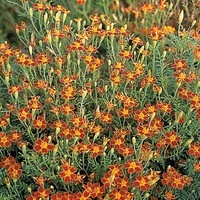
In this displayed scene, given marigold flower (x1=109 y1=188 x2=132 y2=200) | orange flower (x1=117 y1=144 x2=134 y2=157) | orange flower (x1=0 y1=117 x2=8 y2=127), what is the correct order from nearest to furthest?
1. marigold flower (x1=109 y1=188 x2=132 y2=200)
2. orange flower (x1=117 y1=144 x2=134 y2=157)
3. orange flower (x1=0 y1=117 x2=8 y2=127)

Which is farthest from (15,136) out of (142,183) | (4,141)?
(142,183)

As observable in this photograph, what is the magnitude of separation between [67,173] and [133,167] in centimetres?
23

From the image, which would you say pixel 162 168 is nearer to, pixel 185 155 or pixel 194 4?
pixel 185 155

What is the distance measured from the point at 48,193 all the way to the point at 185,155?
0.59 m

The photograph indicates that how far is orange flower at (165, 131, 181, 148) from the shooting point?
1889 millimetres

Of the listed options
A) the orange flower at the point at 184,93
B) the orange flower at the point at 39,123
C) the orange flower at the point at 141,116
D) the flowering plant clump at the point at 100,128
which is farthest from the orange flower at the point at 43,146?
the orange flower at the point at 184,93

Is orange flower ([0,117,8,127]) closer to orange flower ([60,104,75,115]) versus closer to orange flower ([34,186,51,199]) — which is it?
orange flower ([60,104,75,115])

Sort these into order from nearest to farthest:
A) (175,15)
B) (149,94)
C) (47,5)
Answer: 1. (149,94)
2. (47,5)
3. (175,15)

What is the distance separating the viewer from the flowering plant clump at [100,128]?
1809 millimetres

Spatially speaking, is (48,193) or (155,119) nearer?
(48,193)

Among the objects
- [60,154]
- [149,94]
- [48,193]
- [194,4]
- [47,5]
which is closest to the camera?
[48,193]

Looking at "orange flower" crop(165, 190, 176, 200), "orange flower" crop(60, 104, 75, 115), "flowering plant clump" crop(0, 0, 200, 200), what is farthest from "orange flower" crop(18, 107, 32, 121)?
"orange flower" crop(165, 190, 176, 200)

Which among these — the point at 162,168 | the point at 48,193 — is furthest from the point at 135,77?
the point at 48,193

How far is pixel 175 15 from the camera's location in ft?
10.2
